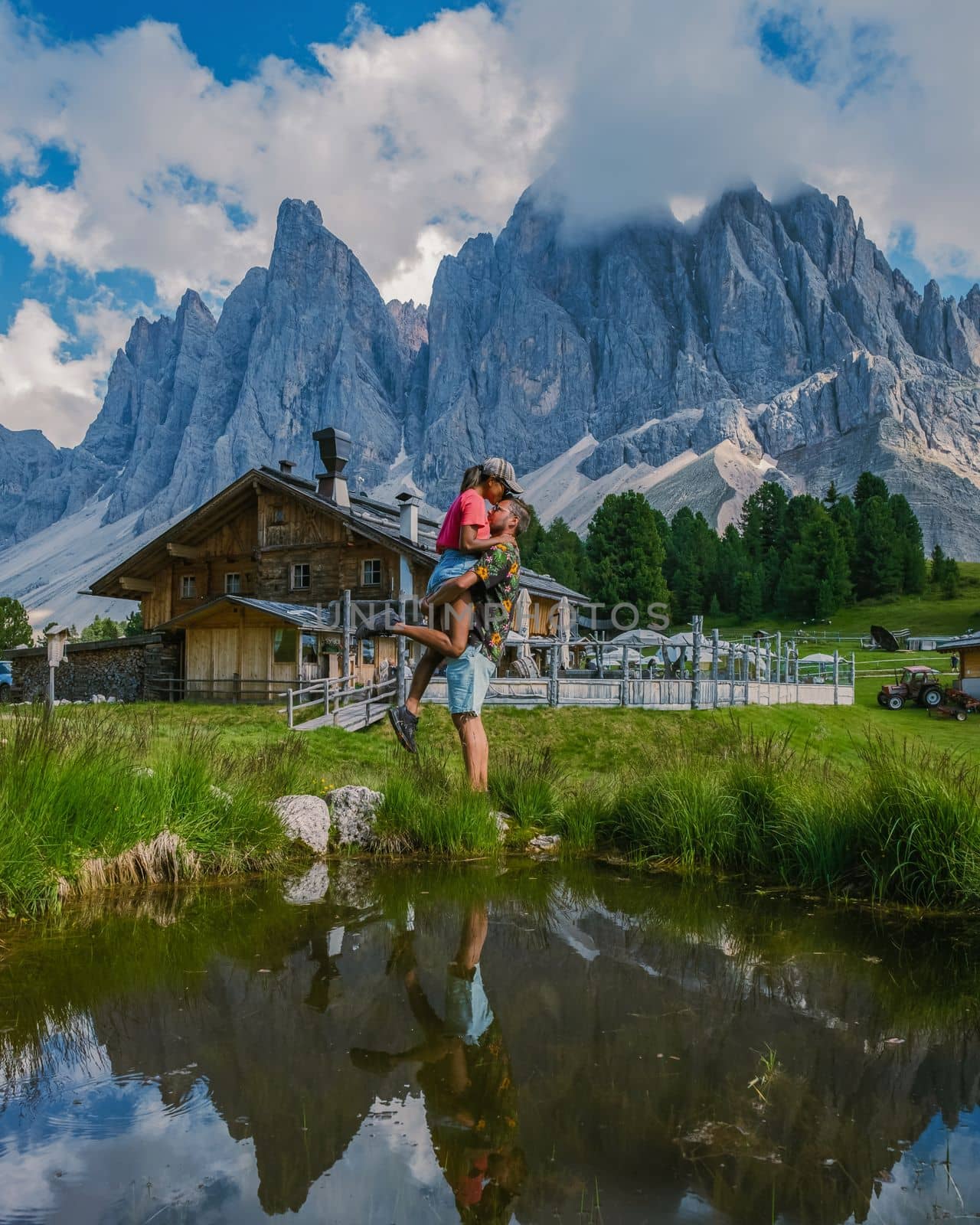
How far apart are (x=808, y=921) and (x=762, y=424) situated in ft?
579

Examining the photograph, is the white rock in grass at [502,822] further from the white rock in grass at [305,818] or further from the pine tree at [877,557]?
the pine tree at [877,557]

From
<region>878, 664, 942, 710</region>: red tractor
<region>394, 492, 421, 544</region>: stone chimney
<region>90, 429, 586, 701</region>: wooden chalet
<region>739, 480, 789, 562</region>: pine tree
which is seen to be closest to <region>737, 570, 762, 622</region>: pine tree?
<region>739, 480, 789, 562</region>: pine tree

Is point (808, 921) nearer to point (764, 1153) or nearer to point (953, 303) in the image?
point (764, 1153)

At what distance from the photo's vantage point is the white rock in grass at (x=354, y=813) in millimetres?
6066

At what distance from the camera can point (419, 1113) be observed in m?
2.37

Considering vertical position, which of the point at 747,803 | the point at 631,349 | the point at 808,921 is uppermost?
the point at 631,349

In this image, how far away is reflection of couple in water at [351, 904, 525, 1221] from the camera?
6.77 ft

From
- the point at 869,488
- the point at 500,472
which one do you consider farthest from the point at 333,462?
the point at 869,488

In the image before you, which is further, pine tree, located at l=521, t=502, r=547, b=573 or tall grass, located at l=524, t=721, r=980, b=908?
pine tree, located at l=521, t=502, r=547, b=573

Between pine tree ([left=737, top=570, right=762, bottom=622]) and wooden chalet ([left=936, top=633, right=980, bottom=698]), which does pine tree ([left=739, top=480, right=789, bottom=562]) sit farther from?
wooden chalet ([left=936, top=633, right=980, bottom=698])

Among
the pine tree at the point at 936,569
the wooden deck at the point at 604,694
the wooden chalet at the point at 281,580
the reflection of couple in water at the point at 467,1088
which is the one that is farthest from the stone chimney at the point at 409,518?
the pine tree at the point at 936,569

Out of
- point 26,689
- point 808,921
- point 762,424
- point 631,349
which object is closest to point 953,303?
point 762,424

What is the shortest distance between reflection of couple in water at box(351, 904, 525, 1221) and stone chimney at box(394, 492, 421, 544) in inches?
980

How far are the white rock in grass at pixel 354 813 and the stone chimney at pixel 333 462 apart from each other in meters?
23.8
